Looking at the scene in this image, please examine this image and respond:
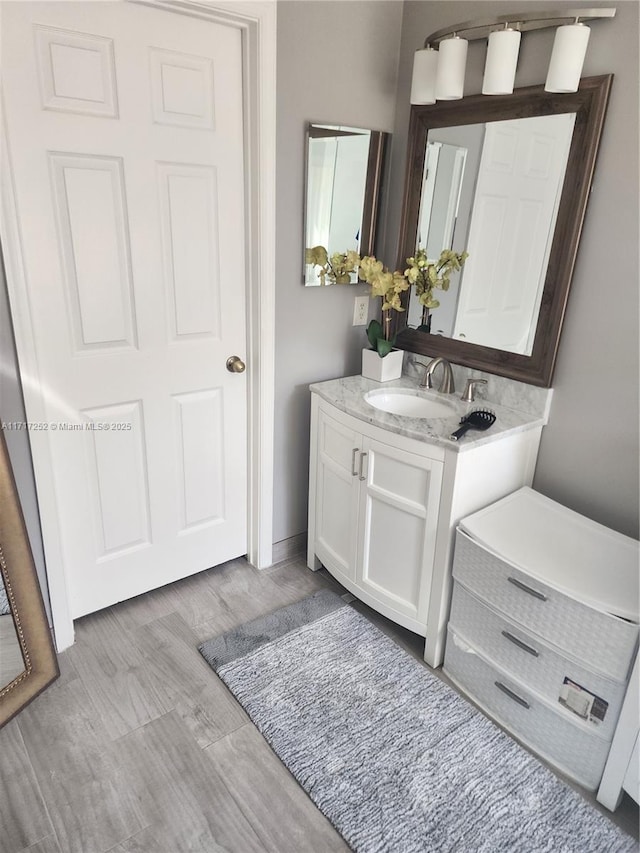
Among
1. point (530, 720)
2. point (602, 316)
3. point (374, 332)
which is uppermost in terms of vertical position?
point (602, 316)

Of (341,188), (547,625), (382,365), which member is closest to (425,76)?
(341,188)

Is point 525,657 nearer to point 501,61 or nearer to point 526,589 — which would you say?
point 526,589

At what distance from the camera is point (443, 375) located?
2.19m

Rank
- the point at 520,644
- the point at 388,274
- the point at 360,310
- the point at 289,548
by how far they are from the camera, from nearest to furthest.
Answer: the point at 520,644
the point at 388,274
the point at 360,310
the point at 289,548

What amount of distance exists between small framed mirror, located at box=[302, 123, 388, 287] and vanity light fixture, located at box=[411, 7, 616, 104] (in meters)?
0.26

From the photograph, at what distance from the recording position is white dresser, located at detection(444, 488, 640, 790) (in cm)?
147

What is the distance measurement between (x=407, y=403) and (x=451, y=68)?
3.80 feet

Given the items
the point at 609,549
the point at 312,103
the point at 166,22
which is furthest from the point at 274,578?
the point at 166,22

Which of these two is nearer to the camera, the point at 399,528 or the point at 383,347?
the point at 399,528

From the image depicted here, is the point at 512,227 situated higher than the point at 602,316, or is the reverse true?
the point at 512,227

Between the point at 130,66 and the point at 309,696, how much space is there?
205 cm

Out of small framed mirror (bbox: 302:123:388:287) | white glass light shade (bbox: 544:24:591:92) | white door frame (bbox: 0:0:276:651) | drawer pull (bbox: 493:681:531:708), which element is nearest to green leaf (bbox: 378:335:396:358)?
small framed mirror (bbox: 302:123:388:287)

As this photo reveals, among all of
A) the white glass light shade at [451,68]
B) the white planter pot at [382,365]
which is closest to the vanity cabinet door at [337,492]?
the white planter pot at [382,365]

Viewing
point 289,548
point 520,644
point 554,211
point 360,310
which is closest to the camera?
point 520,644
